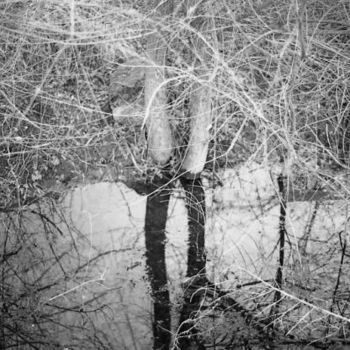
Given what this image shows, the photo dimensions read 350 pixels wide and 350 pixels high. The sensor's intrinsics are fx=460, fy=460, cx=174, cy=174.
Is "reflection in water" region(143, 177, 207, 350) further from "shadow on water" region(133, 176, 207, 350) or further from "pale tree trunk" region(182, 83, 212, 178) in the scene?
"pale tree trunk" region(182, 83, 212, 178)

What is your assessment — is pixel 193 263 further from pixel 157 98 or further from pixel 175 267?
pixel 157 98

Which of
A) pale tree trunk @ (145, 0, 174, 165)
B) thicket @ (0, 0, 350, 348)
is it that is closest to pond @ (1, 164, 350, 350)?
thicket @ (0, 0, 350, 348)

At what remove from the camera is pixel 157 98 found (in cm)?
507

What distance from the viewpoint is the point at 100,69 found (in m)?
6.74

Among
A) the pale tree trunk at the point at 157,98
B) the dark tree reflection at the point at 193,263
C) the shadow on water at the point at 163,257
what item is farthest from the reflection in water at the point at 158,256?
the pale tree trunk at the point at 157,98

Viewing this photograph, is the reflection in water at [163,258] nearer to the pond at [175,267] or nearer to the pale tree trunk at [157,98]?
the pond at [175,267]

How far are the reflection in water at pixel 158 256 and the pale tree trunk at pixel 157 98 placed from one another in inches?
14.4

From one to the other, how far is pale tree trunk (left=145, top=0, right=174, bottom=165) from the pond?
0.45m

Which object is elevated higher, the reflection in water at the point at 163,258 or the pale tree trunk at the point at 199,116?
the pale tree trunk at the point at 199,116

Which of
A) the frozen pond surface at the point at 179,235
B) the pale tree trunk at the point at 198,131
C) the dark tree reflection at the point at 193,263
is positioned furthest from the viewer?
the pale tree trunk at the point at 198,131

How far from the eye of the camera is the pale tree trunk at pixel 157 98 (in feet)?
15.0

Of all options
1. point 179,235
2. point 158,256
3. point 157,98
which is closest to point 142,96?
point 157,98

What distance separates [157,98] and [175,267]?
187 centimetres

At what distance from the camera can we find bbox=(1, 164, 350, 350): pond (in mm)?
3771
